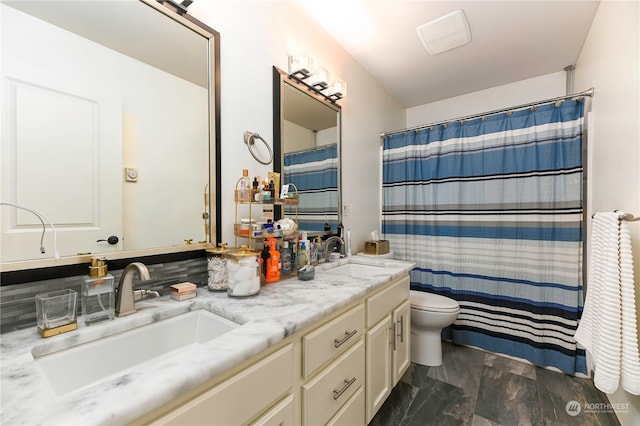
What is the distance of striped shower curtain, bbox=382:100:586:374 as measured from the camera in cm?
187

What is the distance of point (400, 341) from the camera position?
158cm

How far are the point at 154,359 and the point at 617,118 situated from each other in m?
2.25

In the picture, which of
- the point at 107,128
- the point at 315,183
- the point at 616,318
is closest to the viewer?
the point at 107,128

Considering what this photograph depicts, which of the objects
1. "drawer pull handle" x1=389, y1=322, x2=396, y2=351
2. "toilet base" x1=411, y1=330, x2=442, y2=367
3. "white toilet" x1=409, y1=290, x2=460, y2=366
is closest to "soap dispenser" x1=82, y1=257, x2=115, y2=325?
"drawer pull handle" x1=389, y1=322, x2=396, y2=351

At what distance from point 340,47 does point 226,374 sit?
7.20 ft

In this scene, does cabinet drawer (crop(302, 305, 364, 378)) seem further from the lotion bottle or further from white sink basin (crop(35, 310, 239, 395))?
the lotion bottle

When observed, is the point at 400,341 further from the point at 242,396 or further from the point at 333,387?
the point at 242,396

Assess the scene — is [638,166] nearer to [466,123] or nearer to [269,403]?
[466,123]

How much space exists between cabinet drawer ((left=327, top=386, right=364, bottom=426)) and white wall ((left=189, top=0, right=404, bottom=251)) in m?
0.86

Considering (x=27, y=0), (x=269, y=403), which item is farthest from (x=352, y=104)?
(x=269, y=403)

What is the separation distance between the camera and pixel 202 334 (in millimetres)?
929

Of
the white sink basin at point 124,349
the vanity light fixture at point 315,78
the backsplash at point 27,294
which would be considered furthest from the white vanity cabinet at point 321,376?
the vanity light fixture at point 315,78

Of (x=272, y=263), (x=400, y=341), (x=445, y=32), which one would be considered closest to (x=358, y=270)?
(x=400, y=341)

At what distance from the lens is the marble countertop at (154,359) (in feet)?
1.45
